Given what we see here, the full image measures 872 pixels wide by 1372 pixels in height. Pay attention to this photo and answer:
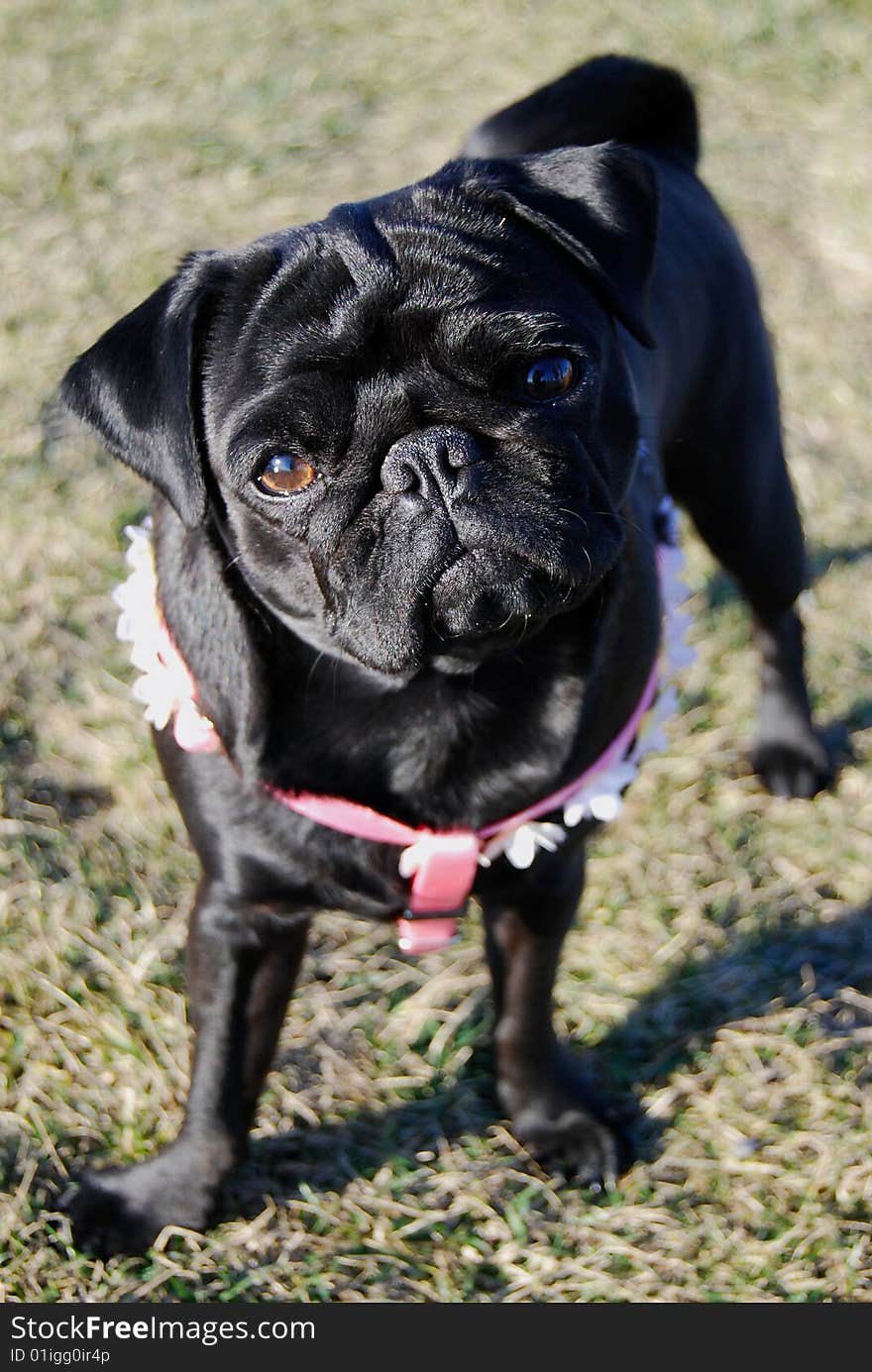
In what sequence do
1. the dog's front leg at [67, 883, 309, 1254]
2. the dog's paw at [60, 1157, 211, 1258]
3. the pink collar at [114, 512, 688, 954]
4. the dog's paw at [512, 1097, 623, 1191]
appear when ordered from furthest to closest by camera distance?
1. the dog's paw at [512, 1097, 623, 1191]
2. the dog's paw at [60, 1157, 211, 1258]
3. the dog's front leg at [67, 883, 309, 1254]
4. the pink collar at [114, 512, 688, 954]

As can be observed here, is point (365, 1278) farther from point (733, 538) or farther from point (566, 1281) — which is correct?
point (733, 538)

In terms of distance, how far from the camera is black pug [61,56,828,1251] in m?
1.96

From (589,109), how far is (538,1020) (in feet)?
6.52

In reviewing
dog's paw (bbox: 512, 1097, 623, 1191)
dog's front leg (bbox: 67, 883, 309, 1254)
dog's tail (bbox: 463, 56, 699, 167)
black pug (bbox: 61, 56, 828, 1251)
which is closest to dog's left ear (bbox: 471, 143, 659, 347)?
black pug (bbox: 61, 56, 828, 1251)

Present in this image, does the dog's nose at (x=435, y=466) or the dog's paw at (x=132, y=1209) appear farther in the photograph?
the dog's paw at (x=132, y=1209)

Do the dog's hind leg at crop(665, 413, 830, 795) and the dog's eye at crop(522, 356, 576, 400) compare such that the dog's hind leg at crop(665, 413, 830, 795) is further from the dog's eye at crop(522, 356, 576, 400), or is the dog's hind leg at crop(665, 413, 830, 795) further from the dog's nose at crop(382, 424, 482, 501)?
the dog's nose at crop(382, 424, 482, 501)

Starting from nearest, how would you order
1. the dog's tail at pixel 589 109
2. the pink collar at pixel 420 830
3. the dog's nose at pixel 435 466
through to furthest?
the dog's nose at pixel 435 466 → the pink collar at pixel 420 830 → the dog's tail at pixel 589 109

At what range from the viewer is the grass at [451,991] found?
274 cm

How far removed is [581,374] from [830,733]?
211 cm

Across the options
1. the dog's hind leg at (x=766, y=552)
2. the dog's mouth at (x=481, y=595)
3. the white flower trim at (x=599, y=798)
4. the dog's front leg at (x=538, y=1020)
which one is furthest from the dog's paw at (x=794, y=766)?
the dog's mouth at (x=481, y=595)

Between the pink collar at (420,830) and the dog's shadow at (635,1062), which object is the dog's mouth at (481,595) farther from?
the dog's shadow at (635,1062)

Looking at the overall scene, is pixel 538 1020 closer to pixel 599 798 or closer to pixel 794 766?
pixel 599 798

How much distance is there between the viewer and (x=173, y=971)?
10.5 ft

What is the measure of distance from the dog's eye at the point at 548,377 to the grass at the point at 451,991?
64.6 inches
